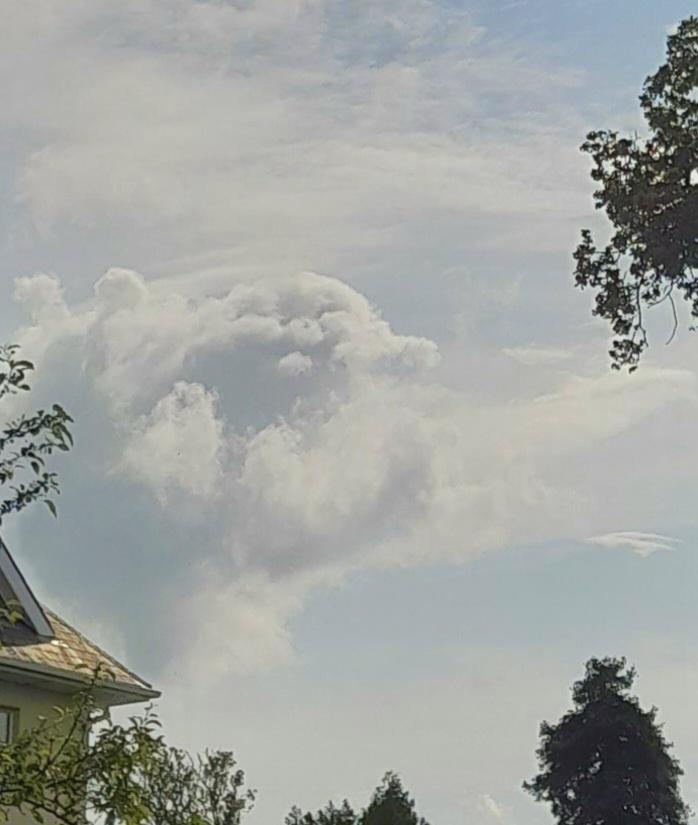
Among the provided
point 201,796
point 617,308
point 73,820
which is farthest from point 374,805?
point 73,820

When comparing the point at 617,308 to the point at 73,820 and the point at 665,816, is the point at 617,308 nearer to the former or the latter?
the point at 73,820

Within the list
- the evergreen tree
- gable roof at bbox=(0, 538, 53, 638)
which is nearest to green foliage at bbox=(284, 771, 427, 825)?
the evergreen tree

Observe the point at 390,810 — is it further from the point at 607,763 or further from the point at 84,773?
the point at 84,773

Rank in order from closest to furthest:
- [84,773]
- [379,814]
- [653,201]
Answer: [84,773], [653,201], [379,814]

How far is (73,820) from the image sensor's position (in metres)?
8.39

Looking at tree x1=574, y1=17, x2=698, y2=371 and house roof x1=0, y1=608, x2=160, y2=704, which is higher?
tree x1=574, y1=17, x2=698, y2=371

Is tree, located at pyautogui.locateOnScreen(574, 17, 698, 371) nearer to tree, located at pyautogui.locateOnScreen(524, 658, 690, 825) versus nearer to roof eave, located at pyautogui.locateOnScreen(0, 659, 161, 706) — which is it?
roof eave, located at pyautogui.locateOnScreen(0, 659, 161, 706)

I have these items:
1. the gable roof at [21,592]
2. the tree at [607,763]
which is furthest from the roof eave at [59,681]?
the tree at [607,763]

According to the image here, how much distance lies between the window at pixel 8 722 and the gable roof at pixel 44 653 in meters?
0.43

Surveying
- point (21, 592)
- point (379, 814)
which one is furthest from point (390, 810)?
point (21, 592)

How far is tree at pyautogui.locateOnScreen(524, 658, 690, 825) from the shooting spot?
52625 mm

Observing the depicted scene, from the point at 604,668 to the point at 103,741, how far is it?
4869cm

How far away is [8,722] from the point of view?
21203 mm

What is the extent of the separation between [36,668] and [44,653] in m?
0.79
